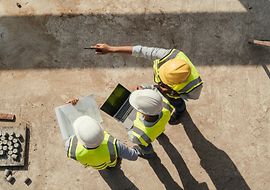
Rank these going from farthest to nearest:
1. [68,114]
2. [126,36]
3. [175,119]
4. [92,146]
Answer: [126,36] → [175,119] → [68,114] → [92,146]

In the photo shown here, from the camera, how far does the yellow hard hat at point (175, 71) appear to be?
5133 mm

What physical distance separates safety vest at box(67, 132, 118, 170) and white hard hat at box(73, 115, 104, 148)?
0.47 ft

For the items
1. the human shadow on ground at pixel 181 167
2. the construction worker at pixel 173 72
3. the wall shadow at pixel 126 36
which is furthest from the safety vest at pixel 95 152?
the wall shadow at pixel 126 36

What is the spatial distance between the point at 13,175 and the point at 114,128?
158cm

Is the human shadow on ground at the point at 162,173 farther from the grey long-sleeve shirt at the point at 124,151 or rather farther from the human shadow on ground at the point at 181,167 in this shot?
the grey long-sleeve shirt at the point at 124,151

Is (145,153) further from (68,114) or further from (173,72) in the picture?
(173,72)

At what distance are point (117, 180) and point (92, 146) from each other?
1.52 metres

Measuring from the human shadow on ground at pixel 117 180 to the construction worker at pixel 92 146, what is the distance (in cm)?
87

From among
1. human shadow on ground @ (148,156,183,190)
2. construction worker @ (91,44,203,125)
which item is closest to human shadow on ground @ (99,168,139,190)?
human shadow on ground @ (148,156,183,190)

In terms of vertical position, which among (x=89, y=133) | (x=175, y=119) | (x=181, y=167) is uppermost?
(x=89, y=133)

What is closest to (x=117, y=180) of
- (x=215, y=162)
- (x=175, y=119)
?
(x=175, y=119)

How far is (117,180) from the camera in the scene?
20.7 ft

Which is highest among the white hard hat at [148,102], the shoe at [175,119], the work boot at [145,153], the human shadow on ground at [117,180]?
the white hard hat at [148,102]

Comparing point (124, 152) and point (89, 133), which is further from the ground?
point (89, 133)
